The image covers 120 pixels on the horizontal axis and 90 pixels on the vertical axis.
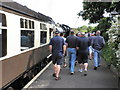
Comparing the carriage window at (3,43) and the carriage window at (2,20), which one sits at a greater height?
the carriage window at (2,20)

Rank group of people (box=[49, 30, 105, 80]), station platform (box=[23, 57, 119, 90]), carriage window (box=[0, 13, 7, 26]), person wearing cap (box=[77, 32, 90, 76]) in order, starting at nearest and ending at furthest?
carriage window (box=[0, 13, 7, 26]) → station platform (box=[23, 57, 119, 90]) → group of people (box=[49, 30, 105, 80]) → person wearing cap (box=[77, 32, 90, 76])

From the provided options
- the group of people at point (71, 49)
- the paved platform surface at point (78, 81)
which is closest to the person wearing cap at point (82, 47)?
the group of people at point (71, 49)

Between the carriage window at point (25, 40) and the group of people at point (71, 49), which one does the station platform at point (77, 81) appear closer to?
the group of people at point (71, 49)

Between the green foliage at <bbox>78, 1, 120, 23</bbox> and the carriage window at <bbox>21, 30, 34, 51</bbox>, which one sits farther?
the green foliage at <bbox>78, 1, 120, 23</bbox>

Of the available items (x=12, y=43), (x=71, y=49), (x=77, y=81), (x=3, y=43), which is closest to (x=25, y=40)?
(x=12, y=43)

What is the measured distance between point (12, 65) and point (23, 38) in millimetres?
1605

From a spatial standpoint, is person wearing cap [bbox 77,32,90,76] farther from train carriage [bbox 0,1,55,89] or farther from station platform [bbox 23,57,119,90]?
train carriage [bbox 0,1,55,89]

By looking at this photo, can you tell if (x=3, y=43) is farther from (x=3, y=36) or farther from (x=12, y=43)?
(x=12, y=43)

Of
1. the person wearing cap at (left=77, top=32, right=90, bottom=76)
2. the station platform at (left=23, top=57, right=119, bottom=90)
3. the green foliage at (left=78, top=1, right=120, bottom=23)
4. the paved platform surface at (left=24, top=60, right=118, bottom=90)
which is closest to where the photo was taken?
the station platform at (left=23, top=57, right=119, bottom=90)

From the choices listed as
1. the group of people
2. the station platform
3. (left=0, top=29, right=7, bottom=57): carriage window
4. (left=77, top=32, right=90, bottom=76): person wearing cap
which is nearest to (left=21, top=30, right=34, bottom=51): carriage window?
the group of people

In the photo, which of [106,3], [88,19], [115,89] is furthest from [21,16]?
[88,19]

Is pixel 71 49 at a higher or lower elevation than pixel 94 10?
lower

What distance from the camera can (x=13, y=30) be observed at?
19.6ft

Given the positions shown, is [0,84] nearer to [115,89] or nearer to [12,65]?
[12,65]
